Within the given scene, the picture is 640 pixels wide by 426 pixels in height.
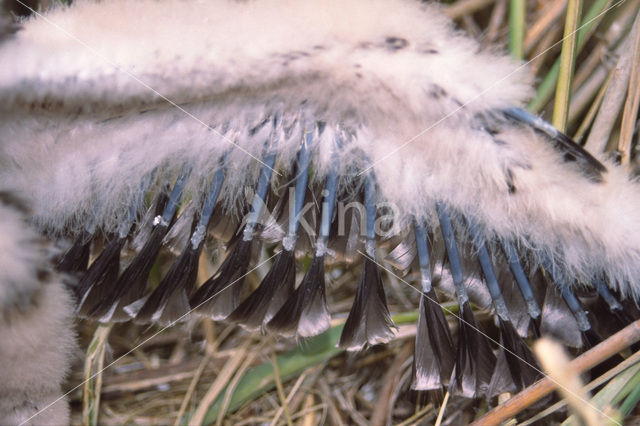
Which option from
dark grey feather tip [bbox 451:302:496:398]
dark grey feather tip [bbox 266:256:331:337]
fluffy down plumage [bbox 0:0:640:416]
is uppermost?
fluffy down plumage [bbox 0:0:640:416]

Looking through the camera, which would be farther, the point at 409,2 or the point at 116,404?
the point at 116,404

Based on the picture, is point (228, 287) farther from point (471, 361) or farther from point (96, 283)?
point (471, 361)

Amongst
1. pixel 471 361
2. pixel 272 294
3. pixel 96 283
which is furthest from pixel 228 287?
pixel 471 361

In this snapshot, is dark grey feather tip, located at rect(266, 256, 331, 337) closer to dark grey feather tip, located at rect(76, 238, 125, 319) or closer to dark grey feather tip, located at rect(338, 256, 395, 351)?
dark grey feather tip, located at rect(338, 256, 395, 351)

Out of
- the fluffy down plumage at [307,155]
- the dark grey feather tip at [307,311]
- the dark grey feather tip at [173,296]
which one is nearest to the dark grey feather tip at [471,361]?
the fluffy down plumage at [307,155]

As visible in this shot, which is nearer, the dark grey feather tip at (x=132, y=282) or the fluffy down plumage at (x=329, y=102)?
the fluffy down plumage at (x=329, y=102)

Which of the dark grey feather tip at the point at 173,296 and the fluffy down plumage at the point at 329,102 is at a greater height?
the fluffy down plumage at the point at 329,102

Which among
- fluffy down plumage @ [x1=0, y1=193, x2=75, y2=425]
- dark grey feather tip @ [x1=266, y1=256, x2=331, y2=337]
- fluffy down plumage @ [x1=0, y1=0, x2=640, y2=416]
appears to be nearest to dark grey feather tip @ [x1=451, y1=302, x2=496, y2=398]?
fluffy down plumage @ [x1=0, y1=0, x2=640, y2=416]

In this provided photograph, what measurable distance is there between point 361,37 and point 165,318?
352 millimetres

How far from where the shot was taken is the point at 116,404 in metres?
0.95

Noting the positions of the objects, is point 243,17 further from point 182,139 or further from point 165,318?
point 165,318

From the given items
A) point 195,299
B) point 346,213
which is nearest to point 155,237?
point 195,299

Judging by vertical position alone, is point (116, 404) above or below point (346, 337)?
below

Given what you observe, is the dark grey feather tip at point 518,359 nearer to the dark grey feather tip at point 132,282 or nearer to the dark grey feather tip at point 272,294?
the dark grey feather tip at point 272,294
